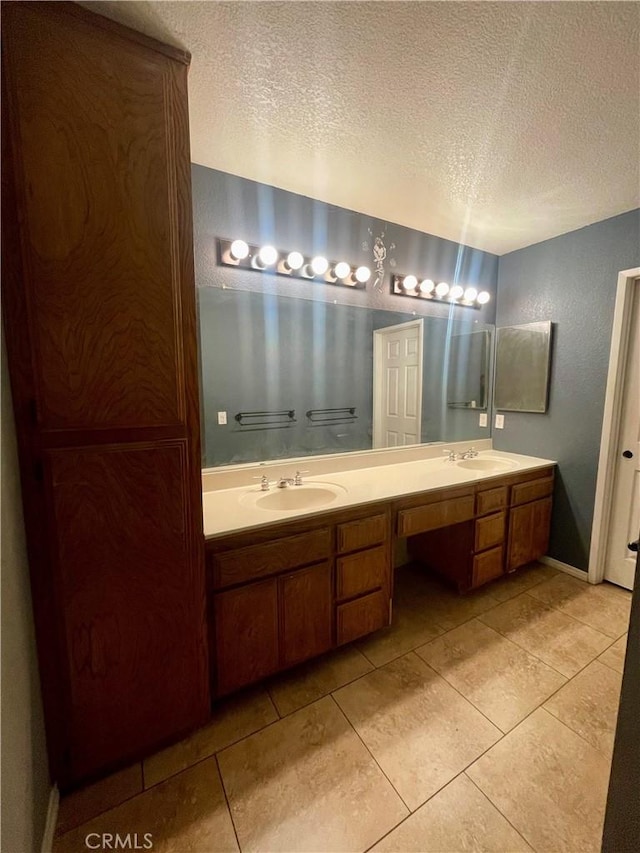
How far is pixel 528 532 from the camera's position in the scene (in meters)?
2.34

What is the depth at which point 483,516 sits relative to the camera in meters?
2.07

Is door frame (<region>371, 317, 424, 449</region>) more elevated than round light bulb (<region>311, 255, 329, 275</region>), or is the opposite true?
round light bulb (<region>311, 255, 329, 275</region>)

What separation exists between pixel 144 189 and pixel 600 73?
1.61 meters

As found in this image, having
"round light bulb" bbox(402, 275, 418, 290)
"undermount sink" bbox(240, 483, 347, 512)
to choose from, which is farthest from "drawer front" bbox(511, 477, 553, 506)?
"round light bulb" bbox(402, 275, 418, 290)

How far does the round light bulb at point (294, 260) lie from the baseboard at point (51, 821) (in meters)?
2.34

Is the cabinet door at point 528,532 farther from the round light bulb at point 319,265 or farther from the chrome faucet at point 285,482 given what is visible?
the round light bulb at point 319,265

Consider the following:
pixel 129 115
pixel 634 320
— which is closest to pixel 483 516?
pixel 634 320

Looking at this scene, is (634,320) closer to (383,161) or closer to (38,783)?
(383,161)

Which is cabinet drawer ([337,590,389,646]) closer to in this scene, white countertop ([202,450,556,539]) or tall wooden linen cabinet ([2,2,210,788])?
white countertop ([202,450,556,539])

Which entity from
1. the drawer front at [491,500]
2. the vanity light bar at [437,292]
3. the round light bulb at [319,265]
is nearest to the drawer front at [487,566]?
the drawer front at [491,500]

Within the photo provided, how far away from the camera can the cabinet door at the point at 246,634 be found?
1.30 metres

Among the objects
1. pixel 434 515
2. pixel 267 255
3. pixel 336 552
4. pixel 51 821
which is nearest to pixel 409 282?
pixel 267 255

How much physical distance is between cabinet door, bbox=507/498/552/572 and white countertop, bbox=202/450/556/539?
296mm

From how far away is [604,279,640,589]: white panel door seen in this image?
2.11m
